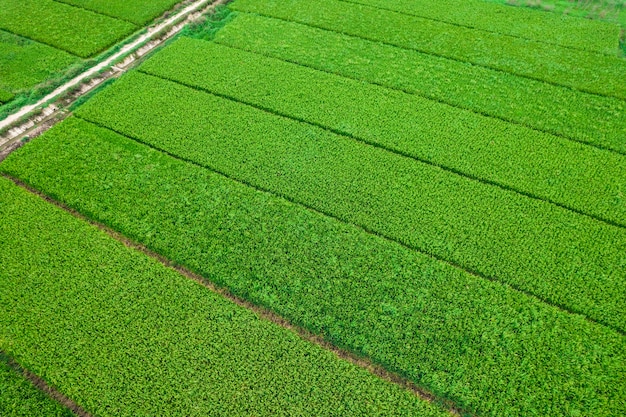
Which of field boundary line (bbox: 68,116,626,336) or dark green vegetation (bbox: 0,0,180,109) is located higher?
dark green vegetation (bbox: 0,0,180,109)

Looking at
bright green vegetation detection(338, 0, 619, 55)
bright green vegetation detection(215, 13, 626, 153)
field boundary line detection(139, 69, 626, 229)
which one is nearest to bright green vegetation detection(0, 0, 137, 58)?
field boundary line detection(139, 69, 626, 229)

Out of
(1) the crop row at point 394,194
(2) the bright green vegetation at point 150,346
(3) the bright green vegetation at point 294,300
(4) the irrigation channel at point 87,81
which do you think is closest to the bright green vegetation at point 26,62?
(4) the irrigation channel at point 87,81

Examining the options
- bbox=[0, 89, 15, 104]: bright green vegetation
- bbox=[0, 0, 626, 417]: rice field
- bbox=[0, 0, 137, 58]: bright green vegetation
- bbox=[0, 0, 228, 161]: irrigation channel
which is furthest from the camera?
bbox=[0, 0, 137, 58]: bright green vegetation

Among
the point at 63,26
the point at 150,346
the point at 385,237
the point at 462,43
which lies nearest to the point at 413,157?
the point at 385,237

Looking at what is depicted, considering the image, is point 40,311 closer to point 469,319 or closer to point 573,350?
point 469,319

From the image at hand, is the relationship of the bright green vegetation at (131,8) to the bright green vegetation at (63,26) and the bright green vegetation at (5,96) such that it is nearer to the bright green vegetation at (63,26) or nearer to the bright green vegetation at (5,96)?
the bright green vegetation at (63,26)

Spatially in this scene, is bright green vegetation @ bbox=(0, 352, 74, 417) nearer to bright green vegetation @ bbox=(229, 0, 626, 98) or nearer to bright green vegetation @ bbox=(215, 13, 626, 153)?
bright green vegetation @ bbox=(215, 13, 626, 153)

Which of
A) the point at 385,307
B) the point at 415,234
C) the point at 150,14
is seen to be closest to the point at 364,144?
the point at 415,234

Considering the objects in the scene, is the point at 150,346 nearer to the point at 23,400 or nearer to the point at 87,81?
the point at 23,400
